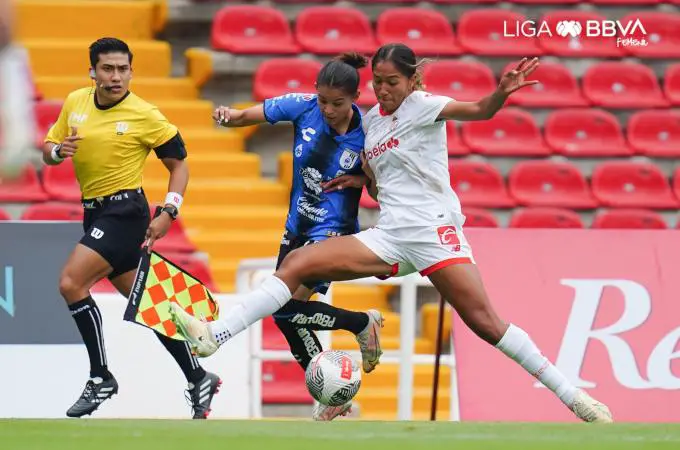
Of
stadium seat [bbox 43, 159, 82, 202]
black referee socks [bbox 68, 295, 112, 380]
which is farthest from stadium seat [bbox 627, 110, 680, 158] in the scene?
black referee socks [bbox 68, 295, 112, 380]

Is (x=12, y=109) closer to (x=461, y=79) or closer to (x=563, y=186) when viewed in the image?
(x=563, y=186)

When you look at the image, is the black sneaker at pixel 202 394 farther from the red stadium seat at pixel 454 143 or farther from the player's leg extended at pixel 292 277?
the red stadium seat at pixel 454 143

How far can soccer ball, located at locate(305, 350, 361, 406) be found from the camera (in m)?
6.92

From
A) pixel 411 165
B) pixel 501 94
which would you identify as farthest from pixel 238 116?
pixel 501 94

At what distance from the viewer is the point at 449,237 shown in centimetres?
673

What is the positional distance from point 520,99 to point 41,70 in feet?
13.9

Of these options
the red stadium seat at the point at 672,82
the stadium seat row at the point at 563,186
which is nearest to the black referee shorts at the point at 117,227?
the stadium seat row at the point at 563,186

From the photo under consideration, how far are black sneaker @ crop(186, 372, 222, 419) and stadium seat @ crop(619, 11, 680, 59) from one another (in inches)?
259

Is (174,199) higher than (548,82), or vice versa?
(548,82)

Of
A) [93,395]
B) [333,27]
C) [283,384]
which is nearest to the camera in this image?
[93,395]

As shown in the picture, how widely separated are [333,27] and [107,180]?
5.12m

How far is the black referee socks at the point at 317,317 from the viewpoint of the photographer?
7211mm

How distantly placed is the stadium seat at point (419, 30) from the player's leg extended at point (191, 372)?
Result: 5.10m

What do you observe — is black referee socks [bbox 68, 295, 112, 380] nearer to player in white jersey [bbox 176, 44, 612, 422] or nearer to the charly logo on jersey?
player in white jersey [bbox 176, 44, 612, 422]
